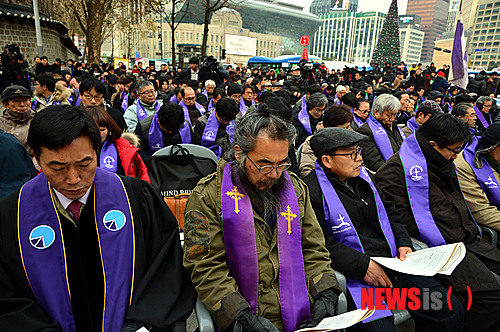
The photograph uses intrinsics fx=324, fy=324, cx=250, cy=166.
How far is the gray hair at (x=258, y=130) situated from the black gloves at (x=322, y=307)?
1.02 metres

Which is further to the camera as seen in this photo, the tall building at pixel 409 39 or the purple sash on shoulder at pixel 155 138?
the tall building at pixel 409 39

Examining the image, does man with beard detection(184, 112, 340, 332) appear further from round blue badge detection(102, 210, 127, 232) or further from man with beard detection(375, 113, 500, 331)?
man with beard detection(375, 113, 500, 331)

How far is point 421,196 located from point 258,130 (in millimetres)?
1788

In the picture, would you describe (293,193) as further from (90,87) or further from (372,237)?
(90,87)

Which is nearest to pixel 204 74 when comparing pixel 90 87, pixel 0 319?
pixel 90 87

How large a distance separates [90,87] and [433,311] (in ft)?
17.8

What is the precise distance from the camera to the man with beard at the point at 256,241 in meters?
1.97

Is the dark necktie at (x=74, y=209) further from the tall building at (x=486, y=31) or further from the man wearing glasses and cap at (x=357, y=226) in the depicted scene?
the tall building at (x=486, y=31)

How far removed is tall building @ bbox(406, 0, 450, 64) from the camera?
588 feet

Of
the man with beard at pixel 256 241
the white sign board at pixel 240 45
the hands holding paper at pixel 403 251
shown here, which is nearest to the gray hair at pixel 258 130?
→ the man with beard at pixel 256 241

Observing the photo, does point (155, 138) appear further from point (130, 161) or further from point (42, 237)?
point (42, 237)

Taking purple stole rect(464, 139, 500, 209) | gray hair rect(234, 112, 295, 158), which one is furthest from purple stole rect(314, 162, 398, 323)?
purple stole rect(464, 139, 500, 209)

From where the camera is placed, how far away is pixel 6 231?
65.3 inches

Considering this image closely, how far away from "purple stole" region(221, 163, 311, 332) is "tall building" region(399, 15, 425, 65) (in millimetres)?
162187
